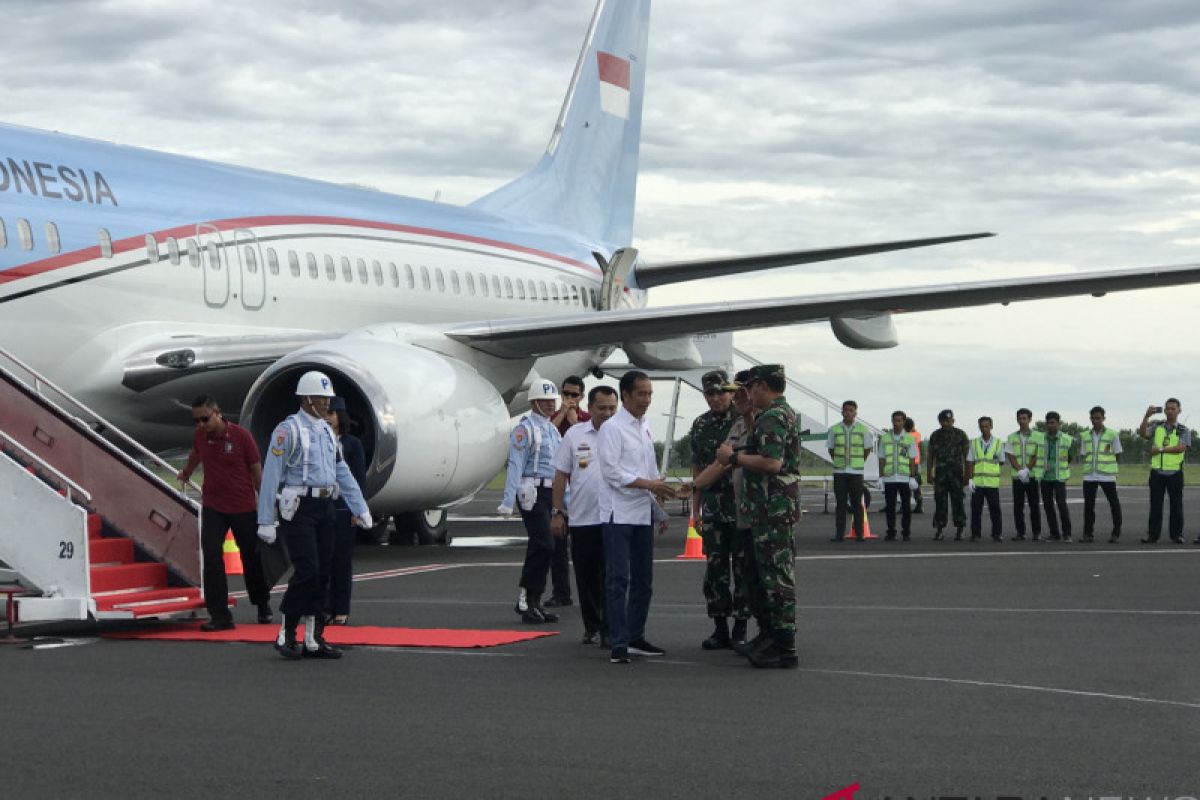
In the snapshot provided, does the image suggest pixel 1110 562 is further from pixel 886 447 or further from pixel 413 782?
pixel 413 782

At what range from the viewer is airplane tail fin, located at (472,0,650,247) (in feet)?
81.6

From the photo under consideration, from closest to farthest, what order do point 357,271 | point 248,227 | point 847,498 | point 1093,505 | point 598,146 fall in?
point 248,227, point 357,271, point 1093,505, point 847,498, point 598,146

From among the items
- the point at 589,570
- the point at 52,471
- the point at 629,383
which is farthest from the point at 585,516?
the point at 52,471

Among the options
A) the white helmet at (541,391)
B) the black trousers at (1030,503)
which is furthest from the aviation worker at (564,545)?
the black trousers at (1030,503)

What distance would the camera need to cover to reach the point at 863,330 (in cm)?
1717

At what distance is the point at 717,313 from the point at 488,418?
262cm

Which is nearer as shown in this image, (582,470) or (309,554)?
(309,554)

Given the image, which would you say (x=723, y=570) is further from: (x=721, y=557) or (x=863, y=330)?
(x=863, y=330)

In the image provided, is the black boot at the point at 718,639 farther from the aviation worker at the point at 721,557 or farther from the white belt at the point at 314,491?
the white belt at the point at 314,491

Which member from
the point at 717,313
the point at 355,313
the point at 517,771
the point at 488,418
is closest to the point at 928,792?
the point at 517,771

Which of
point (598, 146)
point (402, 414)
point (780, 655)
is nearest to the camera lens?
point (780, 655)

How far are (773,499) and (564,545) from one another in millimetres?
2955

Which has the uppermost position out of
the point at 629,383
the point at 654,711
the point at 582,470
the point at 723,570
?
the point at 629,383

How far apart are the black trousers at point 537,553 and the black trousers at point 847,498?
27.7ft
